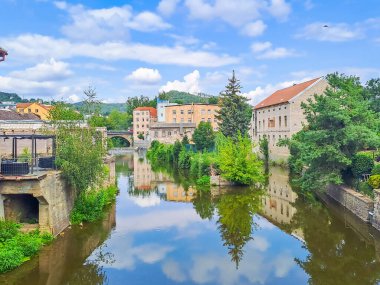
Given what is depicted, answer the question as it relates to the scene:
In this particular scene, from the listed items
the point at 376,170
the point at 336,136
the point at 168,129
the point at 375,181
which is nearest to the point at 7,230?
the point at 375,181

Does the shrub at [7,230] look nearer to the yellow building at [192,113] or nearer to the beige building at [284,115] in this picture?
the beige building at [284,115]

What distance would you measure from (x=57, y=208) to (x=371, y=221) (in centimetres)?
1442

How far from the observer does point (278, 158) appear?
44469 mm

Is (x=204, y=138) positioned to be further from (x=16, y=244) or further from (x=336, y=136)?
(x=16, y=244)

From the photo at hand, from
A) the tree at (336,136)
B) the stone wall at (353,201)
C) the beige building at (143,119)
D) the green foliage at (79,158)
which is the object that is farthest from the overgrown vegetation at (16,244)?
the beige building at (143,119)

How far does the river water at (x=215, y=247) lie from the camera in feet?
43.3

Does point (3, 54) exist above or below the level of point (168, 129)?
above

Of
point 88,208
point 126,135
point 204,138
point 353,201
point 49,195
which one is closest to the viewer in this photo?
point 49,195

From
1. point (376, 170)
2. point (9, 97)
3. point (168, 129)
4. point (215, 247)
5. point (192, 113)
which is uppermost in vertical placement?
point (9, 97)

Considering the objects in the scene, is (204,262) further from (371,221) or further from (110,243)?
(371,221)

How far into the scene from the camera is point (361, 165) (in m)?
22.7

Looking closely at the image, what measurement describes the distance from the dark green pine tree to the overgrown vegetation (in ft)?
109

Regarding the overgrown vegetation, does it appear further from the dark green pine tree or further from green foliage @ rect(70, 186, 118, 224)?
the dark green pine tree

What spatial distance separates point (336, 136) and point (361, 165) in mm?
2172
